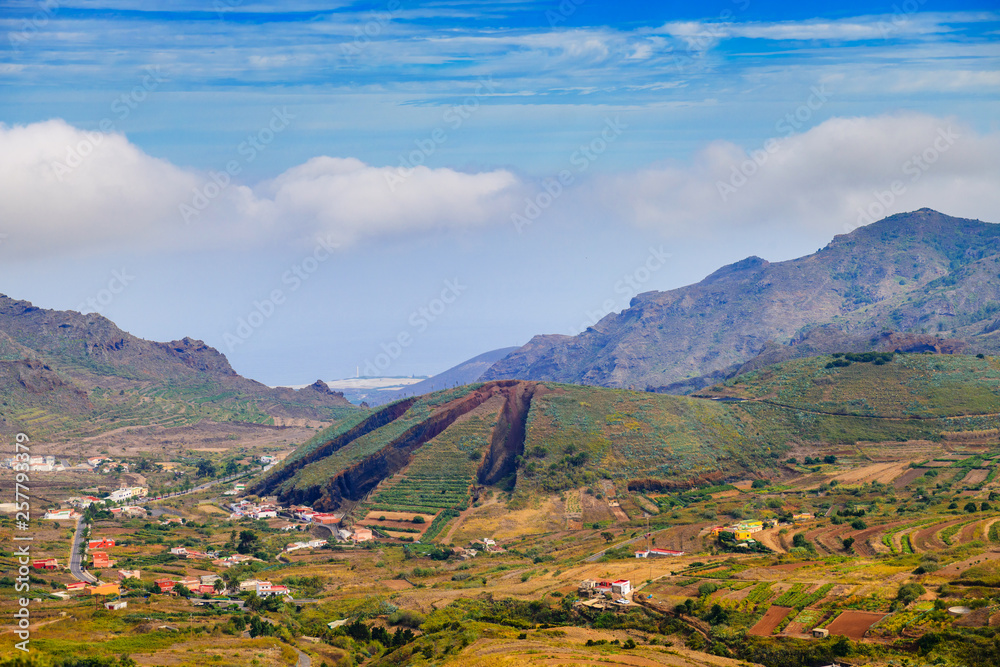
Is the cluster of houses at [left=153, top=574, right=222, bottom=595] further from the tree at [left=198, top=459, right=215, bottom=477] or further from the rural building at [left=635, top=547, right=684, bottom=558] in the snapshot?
the tree at [left=198, top=459, right=215, bottom=477]

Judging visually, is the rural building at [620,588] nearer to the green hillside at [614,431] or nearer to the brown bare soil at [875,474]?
the green hillside at [614,431]

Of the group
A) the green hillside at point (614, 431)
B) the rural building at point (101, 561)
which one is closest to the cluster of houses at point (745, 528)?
the green hillside at point (614, 431)

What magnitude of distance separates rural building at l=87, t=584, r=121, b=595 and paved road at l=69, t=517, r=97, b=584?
3599 millimetres

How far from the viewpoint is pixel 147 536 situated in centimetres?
10644

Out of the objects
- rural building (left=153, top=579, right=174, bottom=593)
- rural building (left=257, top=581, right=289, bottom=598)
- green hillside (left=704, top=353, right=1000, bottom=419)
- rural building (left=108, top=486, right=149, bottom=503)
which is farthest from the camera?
rural building (left=108, top=486, right=149, bottom=503)

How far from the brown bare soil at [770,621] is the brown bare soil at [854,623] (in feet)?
10.9

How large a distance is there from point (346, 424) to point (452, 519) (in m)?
60.5

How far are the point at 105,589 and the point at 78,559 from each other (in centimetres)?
1837

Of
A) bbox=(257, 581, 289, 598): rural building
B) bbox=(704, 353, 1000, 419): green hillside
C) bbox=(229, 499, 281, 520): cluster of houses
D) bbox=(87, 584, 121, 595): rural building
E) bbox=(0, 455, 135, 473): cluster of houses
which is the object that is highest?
bbox=(704, 353, 1000, 419): green hillside

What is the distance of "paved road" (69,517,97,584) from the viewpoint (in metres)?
82.2

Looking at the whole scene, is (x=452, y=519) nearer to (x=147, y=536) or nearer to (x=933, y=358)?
(x=147, y=536)

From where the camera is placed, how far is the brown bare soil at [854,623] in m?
53.6

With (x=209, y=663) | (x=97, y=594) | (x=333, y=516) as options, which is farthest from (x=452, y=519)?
(x=209, y=663)

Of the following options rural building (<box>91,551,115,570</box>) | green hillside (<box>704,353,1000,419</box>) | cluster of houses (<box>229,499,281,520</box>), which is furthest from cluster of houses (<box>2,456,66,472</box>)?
green hillside (<box>704,353,1000,419</box>)
